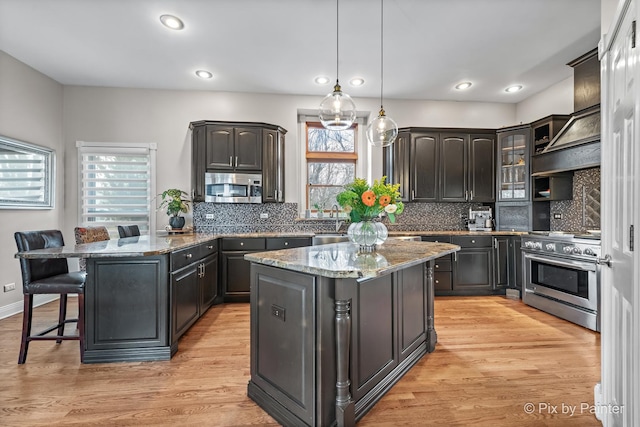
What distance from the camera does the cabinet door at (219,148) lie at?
4.09 metres

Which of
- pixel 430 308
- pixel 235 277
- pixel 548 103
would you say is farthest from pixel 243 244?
pixel 548 103

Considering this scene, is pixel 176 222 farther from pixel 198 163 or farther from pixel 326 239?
pixel 326 239

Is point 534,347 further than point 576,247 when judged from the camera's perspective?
No

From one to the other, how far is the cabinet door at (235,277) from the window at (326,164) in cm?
154

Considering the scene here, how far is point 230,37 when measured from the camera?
3.08 metres

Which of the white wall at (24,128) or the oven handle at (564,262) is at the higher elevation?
the white wall at (24,128)

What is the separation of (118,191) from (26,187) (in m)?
0.95

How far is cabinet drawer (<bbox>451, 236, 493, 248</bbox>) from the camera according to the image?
418cm

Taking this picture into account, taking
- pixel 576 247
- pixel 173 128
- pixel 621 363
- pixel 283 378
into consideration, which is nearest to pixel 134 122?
pixel 173 128

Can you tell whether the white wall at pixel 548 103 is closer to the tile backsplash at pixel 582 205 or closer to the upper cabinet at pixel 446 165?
the upper cabinet at pixel 446 165

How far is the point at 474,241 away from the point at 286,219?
110 inches

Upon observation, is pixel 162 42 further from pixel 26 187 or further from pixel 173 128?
pixel 26 187

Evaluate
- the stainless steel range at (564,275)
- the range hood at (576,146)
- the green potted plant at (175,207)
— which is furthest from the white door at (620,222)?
the green potted plant at (175,207)

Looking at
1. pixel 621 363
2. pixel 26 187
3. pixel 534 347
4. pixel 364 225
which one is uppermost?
pixel 26 187
